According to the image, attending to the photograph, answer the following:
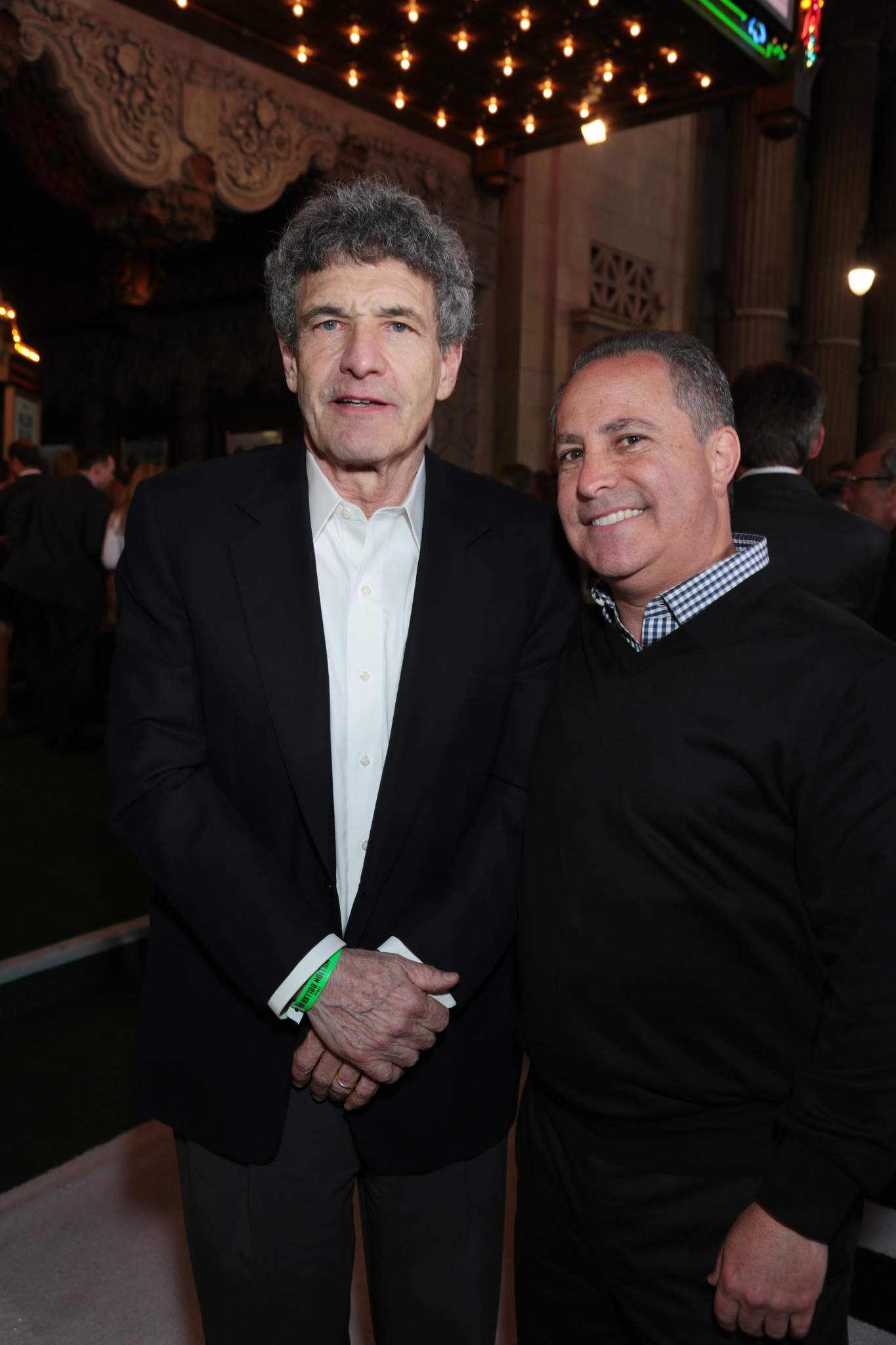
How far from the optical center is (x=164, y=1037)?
1.65m

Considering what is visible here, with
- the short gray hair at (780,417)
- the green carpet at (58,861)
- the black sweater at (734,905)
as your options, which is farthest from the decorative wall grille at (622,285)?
the black sweater at (734,905)

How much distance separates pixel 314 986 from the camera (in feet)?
4.83

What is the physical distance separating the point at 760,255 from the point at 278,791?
11503 mm

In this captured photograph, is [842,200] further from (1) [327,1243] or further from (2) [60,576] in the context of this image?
(1) [327,1243]

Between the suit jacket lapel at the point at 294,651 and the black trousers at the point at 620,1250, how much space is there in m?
0.58

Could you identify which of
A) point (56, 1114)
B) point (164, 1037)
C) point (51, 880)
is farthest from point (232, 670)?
point (51, 880)

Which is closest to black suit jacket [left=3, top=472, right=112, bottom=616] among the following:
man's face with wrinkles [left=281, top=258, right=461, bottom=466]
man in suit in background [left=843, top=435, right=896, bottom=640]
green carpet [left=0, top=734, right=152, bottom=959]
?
green carpet [left=0, top=734, right=152, bottom=959]

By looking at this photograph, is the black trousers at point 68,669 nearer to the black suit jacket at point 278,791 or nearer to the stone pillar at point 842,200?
the black suit jacket at point 278,791

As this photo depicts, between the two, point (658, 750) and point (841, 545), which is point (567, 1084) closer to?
point (658, 750)

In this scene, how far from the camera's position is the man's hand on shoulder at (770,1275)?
1268 mm

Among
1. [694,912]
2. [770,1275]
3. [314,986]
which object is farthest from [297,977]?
[770,1275]

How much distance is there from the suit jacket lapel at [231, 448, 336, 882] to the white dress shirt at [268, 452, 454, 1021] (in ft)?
0.14

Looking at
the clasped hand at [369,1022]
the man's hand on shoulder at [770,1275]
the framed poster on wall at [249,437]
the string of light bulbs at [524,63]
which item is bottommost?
the man's hand on shoulder at [770,1275]

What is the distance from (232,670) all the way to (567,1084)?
2.59 ft
